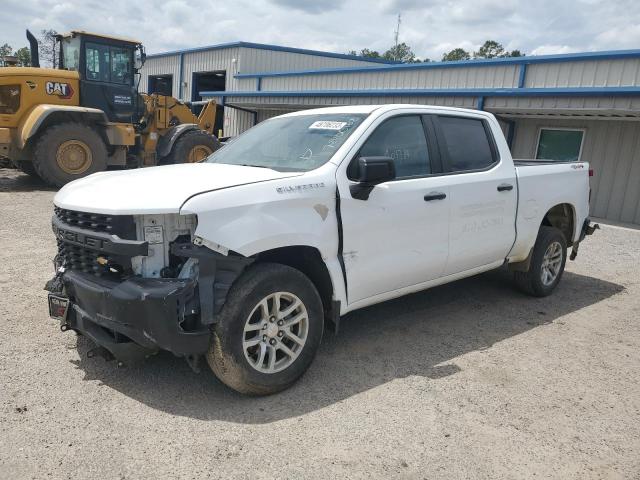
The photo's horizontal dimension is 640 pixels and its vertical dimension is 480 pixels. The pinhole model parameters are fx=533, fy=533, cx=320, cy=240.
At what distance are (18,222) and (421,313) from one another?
21.9 ft

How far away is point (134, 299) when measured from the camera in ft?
10.1

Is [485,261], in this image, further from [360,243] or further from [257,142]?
[257,142]

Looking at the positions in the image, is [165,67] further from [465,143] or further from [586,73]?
[465,143]

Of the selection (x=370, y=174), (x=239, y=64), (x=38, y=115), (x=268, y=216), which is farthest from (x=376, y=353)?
(x=239, y=64)

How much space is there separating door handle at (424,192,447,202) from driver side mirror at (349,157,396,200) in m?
0.53

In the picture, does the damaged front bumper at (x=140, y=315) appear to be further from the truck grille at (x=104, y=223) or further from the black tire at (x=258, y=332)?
the truck grille at (x=104, y=223)

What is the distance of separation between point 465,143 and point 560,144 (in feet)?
32.0

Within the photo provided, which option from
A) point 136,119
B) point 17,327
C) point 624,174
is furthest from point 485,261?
point 136,119

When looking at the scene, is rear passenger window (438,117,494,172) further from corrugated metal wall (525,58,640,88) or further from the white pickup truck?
corrugated metal wall (525,58,640,88)

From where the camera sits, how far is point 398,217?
13.5 feet

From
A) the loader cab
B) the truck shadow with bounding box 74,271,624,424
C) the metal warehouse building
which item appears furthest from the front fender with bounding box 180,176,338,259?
the loader cab

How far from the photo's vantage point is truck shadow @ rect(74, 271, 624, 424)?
3.48 meters

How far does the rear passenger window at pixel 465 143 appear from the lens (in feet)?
15.6

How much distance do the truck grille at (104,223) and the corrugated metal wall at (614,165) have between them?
480 inches
